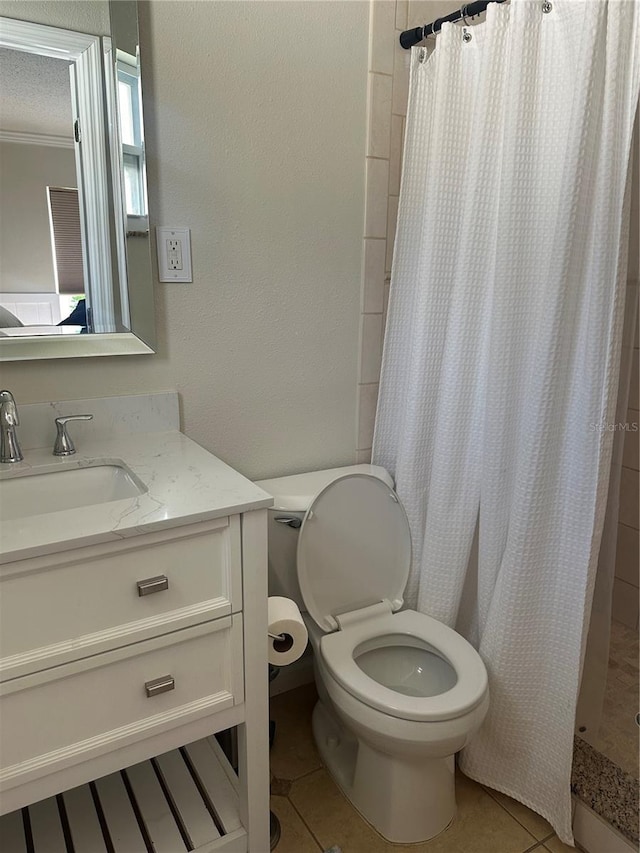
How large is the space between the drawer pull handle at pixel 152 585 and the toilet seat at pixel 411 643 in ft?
1.73

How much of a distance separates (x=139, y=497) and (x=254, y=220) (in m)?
0.78

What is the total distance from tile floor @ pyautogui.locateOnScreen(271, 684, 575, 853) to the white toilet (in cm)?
3

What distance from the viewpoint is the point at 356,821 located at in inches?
58.5

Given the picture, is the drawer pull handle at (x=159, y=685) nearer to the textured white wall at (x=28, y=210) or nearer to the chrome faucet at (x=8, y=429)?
the chrome faucet at (x=8, y=429)

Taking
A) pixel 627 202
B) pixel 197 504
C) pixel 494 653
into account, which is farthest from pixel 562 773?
pixel 627 202

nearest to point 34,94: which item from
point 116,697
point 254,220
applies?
point 254,220

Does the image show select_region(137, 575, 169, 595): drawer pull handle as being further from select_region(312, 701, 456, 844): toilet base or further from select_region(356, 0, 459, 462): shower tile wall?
select_region(356, 0, 459, 462): shower tile wall

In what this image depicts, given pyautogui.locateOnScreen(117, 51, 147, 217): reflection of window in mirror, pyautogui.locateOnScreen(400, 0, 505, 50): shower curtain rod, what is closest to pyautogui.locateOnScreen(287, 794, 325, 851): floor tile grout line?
pyautogui.locateOnScreen(117, 51, 147, 217): reflection of window in mirror

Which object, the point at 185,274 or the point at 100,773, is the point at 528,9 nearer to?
the point at 185,274

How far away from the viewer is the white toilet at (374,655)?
4.26 feet

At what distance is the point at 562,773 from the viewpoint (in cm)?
140

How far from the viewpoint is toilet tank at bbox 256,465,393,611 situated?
4.94ft

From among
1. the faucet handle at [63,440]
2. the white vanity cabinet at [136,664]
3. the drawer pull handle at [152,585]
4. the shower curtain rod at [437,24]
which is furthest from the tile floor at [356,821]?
the shower curtain rod at [437,24]

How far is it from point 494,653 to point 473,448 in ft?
1.63
